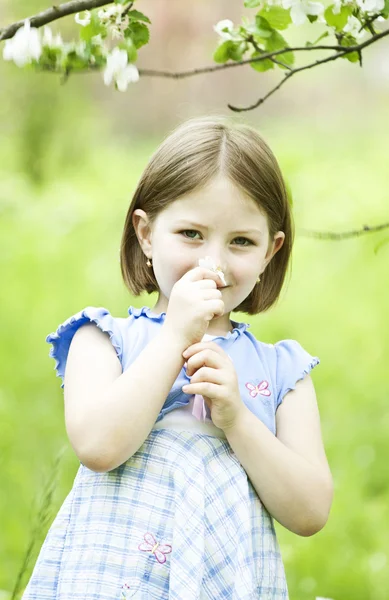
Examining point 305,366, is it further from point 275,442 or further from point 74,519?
point 74,519

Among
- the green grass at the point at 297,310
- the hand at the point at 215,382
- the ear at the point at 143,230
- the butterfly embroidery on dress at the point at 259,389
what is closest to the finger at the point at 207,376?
the hand at the point at 215,382

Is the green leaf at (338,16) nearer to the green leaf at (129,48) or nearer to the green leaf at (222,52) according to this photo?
the green leaf at (222,52)

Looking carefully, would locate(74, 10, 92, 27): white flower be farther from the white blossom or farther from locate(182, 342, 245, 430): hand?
locate(182, 342, 245, 430): hand

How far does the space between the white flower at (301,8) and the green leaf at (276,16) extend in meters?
0.05

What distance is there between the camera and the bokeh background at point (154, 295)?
2.28 m

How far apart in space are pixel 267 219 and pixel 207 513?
0.43 metres

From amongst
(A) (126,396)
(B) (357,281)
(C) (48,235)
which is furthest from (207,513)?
(C) (48,235)

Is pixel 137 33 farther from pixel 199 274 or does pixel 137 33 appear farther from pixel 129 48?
pixel 199 274

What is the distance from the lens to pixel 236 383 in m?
1.09

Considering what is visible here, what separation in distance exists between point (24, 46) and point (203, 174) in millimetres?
411

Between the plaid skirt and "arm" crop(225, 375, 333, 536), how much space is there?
25 mm

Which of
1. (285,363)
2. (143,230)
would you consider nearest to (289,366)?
(285,363)

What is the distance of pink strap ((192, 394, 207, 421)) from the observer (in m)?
1.15

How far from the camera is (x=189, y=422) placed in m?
1.14
